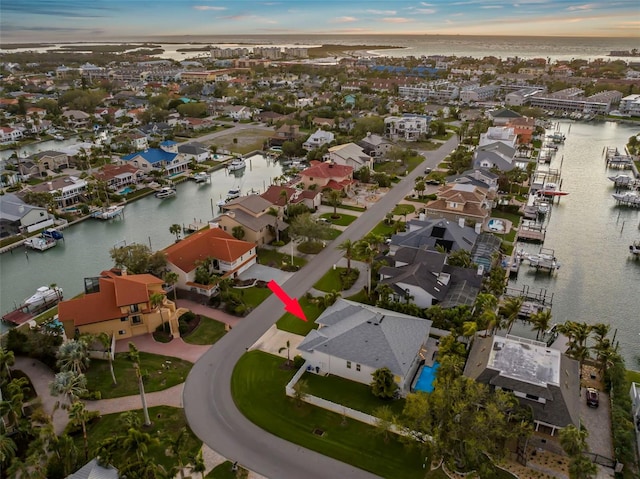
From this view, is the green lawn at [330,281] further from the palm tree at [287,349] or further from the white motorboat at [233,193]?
the white motorboat at [233,193]

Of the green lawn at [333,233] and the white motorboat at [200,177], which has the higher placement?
the white motorboat at [200,177]

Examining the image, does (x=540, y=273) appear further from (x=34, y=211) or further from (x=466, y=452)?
(x=34, y=211)

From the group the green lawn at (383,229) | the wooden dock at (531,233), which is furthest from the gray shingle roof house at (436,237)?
the wooden dock at (531,233)

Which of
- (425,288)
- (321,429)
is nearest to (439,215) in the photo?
(425,288)

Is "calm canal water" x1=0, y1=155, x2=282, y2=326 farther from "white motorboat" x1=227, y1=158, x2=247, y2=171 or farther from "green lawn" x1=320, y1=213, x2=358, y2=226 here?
"green lawn" x1=320, y1=213, x2=358, y2=226

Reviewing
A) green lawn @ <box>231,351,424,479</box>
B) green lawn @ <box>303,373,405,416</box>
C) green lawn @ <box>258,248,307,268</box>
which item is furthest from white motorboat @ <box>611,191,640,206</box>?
green lawn @ <box>231,351,424,479</box>
